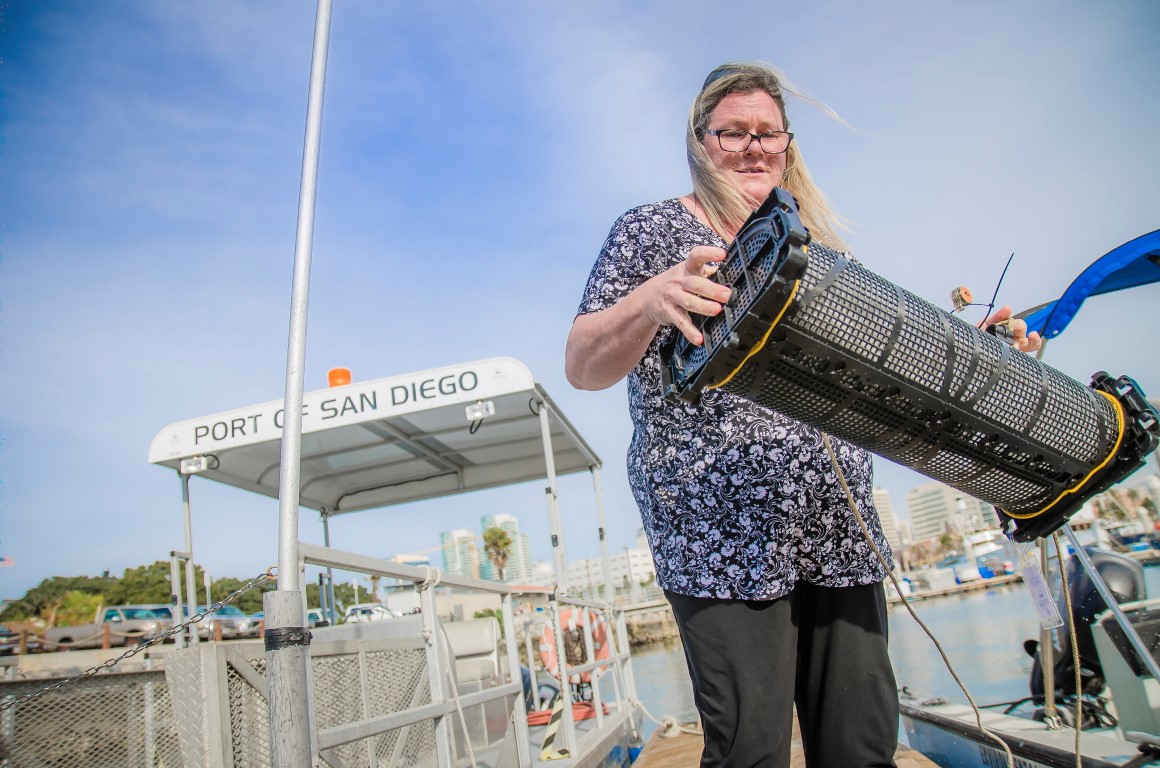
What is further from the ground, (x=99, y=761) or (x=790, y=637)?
(x=790, y=637)

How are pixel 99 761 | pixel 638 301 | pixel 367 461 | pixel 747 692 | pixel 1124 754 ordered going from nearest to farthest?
pixel 638 301 → pixel 747 692 → pixel 1124 754 → pixel 99 761 → pixel 367 461

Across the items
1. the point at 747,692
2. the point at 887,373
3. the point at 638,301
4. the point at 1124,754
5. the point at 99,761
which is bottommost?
the point at 1124,754

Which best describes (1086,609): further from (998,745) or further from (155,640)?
(155,640)

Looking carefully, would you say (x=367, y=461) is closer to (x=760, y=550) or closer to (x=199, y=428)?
(x=199, y=428)

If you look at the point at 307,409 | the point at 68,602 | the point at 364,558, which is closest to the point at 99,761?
the point at 364,558

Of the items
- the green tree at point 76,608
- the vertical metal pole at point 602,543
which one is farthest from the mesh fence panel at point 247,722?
the green tree at point 76,608

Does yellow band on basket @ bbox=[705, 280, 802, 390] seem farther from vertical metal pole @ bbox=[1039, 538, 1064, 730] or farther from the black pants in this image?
vertical metal pole @ bbox=[1039, 538, 1064, 730]

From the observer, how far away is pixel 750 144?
5.56ft

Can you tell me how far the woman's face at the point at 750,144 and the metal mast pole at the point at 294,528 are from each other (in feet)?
3.78

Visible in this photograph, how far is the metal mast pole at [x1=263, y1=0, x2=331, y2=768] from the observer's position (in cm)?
150

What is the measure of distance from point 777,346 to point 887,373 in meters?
0.21

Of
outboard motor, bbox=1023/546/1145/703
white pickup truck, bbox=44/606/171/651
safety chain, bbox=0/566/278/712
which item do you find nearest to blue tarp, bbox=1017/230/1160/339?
outboard motor, bbox=1023/546/1145/703

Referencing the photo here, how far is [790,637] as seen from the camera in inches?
56.3

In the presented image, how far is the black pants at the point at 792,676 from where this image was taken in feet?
4.50
